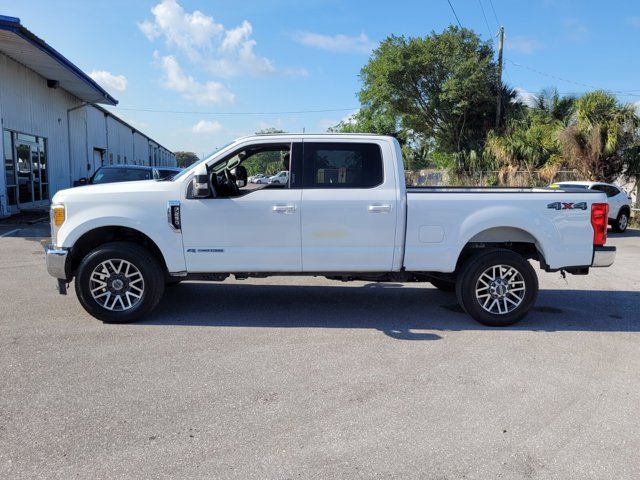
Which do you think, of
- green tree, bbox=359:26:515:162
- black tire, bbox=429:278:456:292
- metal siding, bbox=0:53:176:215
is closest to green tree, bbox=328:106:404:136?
green tree, bbox=359:26:515:162

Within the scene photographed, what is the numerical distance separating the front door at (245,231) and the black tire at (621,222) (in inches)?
551

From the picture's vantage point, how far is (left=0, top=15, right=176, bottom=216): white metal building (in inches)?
636

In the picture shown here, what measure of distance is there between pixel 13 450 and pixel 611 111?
21.4 m

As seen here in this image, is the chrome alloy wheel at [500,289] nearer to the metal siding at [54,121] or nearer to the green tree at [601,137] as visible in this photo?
the metal siding at [54,121]

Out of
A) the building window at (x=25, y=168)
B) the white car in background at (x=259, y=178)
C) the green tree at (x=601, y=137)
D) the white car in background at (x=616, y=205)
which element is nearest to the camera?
the white car in background at (x=259, y=178)

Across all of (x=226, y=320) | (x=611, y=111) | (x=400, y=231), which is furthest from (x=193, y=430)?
(x=611, y=111)

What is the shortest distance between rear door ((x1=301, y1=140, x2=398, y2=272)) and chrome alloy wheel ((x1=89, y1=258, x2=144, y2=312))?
1.85 metres

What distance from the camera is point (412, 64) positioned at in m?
33.3

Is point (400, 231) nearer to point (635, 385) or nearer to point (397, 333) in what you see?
point (397, 333)

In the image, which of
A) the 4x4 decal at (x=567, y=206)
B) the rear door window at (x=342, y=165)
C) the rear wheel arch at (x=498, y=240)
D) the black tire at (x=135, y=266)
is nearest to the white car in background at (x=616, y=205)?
the 4x4 decal at (x=567, y=206)

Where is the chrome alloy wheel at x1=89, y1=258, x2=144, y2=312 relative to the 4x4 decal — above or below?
below

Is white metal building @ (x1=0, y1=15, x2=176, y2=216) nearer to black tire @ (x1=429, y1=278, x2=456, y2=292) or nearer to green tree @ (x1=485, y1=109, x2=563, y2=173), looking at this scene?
black tire @ (x1=429, y1=278, x2=456, y2=292)

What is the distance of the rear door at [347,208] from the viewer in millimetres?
5680

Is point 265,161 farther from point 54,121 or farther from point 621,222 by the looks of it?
point 54,121
